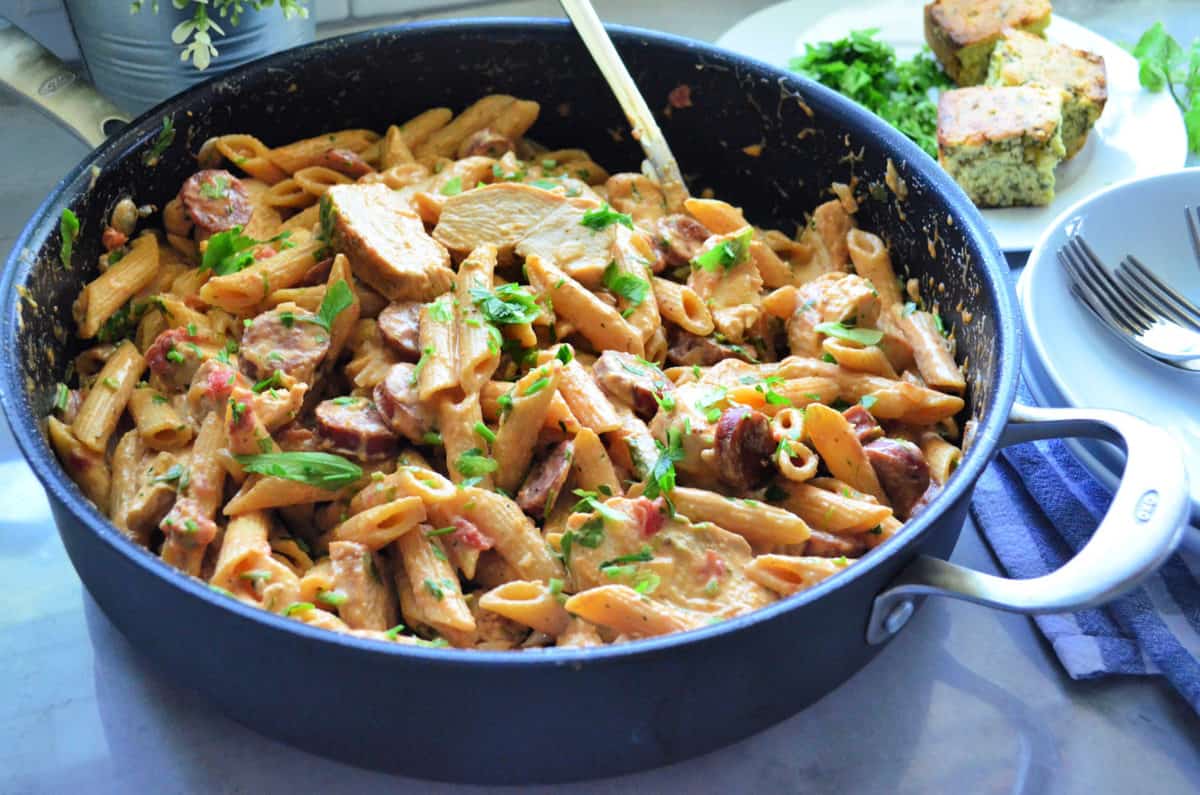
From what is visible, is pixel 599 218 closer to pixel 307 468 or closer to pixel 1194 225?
pixel 307 468

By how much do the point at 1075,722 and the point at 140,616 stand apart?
1085 millimetres

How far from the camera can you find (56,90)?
1764 millimetres

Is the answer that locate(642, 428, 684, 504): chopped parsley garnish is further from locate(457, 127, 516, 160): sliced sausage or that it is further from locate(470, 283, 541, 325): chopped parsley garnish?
locate(457, 127, 516, 160): sliced sausage

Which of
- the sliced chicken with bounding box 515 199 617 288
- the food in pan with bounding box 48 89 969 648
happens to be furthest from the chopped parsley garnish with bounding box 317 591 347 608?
the sliced chicken with bounding box 515 199 617 288

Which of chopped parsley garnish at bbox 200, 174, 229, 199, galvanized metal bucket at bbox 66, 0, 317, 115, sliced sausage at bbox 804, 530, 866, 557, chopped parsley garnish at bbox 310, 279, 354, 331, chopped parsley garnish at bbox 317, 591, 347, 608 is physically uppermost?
galvanized metal bucket at bbox 66, 0, 317, 115

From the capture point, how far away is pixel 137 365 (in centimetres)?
162

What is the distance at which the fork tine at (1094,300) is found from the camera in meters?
1.84

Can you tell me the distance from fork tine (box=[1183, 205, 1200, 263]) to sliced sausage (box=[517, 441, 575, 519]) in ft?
3.74

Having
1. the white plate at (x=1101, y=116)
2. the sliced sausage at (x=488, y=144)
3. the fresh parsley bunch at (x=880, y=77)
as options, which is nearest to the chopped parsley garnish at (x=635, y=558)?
the sliced sausage at (x=488, y=144)

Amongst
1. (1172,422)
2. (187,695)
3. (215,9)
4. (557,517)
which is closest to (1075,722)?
(1172,422)

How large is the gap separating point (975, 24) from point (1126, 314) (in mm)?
807

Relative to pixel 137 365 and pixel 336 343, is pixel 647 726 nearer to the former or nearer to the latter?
pixel 336 343

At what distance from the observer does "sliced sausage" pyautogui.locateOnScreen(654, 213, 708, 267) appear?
1.85 m

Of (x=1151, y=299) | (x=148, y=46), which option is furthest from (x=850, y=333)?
(x=148, y=46)
